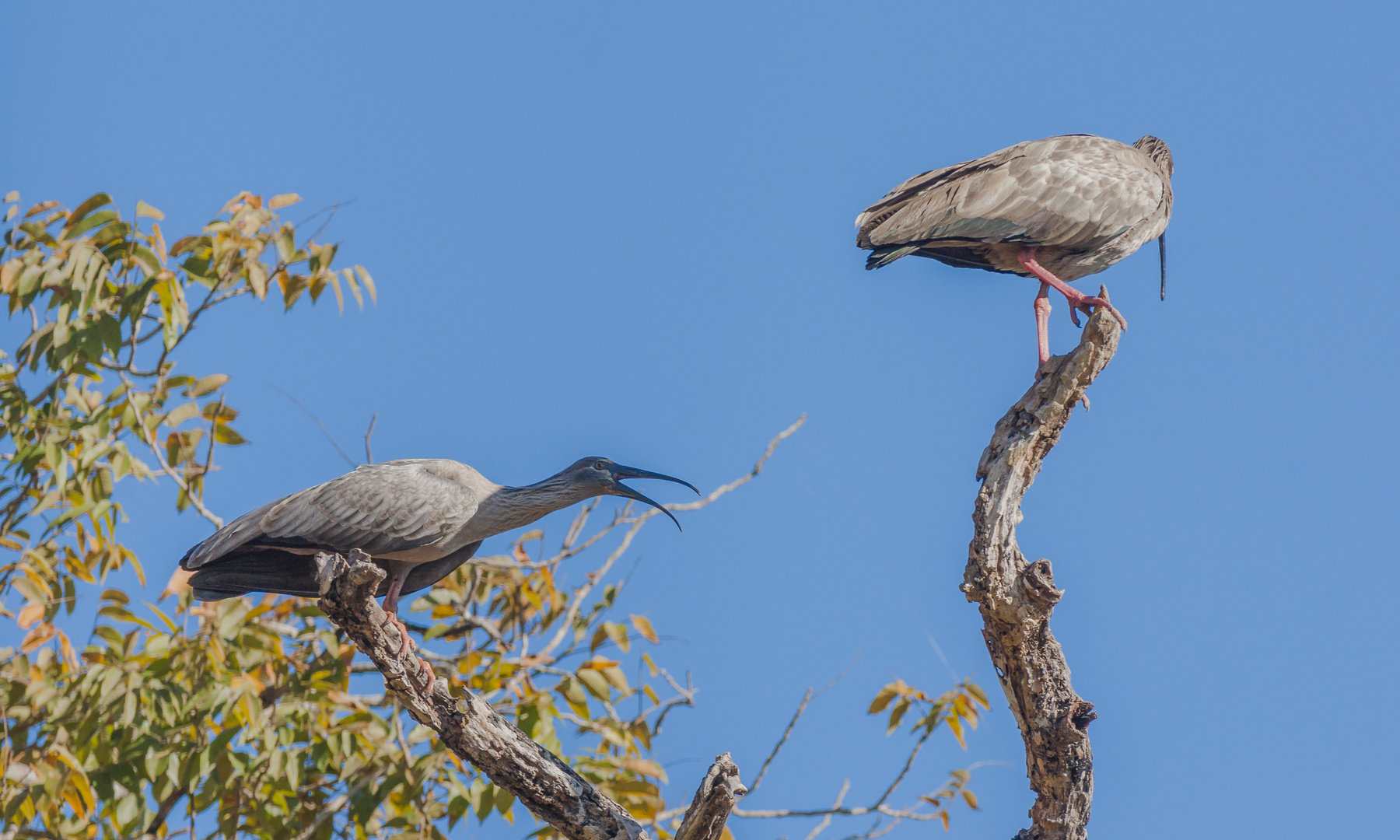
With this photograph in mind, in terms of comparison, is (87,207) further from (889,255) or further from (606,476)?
(889,255)

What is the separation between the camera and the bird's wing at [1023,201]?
5498 mm

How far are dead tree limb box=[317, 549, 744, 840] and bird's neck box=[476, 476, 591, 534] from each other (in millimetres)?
1318

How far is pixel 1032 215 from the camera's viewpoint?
218 inches

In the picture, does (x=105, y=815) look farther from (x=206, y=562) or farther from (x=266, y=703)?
(x=206, y=562)

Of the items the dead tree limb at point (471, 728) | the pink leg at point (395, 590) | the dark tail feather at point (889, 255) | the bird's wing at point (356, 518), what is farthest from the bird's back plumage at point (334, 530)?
the dark tail feather at point (889, 255)

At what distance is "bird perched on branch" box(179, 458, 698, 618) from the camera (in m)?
5.43

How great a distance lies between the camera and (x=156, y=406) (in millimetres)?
6715

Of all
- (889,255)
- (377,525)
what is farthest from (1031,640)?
(377,525)

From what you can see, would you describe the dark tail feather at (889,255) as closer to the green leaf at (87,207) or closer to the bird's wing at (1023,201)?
the bird's wing at (1023,201)

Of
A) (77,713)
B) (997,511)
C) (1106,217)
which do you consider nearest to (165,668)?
(77,713)

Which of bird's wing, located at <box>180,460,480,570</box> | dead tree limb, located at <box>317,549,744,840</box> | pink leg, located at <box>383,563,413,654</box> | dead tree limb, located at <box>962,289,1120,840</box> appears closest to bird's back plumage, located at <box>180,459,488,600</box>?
bird's wing, located at <box>180,460,480,570</box>

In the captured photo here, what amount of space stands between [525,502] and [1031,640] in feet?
8.38

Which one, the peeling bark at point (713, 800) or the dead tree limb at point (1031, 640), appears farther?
the dead tree limb at point (1031, 640)

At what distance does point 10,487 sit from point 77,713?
4.53 feet
